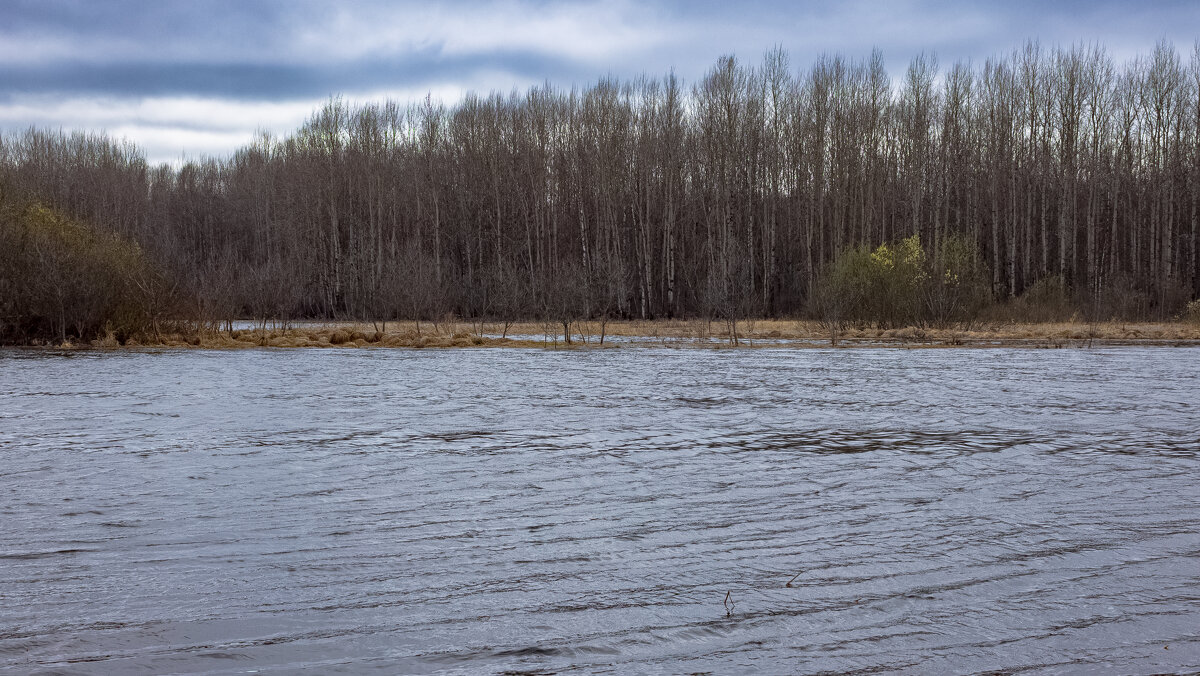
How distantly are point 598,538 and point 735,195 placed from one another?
5506 centimetres

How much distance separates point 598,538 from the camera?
6586 millimetres

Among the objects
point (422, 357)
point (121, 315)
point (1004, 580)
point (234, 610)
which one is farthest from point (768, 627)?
point (121, 315)

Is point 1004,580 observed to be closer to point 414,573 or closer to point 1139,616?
point 1139,616

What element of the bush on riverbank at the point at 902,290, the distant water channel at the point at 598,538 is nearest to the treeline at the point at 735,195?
the bush on riverbank at the point at 902,290

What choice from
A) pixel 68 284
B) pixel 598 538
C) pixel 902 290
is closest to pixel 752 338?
pixel 902 290

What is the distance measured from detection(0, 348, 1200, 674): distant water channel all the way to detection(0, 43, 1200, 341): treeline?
3131 cm

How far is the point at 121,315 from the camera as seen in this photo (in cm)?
3303

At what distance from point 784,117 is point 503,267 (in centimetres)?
1992

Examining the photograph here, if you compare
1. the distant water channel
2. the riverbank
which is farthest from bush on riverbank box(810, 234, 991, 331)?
the distant water channel

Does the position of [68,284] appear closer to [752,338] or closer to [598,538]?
[752,338]

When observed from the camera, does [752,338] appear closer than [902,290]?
Yes

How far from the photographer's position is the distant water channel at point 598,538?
14.7 feet

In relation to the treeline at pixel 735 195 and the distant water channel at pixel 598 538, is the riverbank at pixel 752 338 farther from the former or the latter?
the distant water channel at pixel 598 538

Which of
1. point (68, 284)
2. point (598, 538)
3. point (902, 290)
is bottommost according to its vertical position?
point (598, 538)
